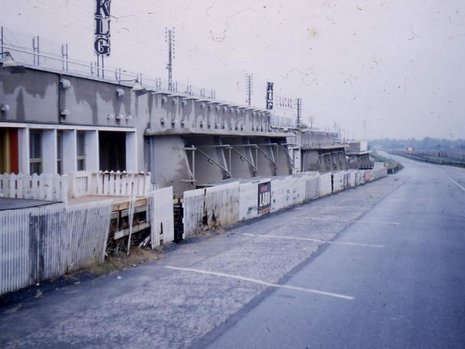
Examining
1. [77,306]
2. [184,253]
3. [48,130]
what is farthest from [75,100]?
[77,306]

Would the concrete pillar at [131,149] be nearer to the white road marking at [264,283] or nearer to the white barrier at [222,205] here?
the white barrier at [222,205]

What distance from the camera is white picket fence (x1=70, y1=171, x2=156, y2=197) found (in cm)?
1435

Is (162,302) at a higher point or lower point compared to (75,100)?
lower

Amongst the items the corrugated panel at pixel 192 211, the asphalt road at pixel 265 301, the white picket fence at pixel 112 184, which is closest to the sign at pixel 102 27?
the white picket fence at pixel 112 184

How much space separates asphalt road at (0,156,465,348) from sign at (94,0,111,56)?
34.3ft

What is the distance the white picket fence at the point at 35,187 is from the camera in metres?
10.2

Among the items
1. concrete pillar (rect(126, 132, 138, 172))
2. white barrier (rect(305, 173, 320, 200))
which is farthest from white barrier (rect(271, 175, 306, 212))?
concrete pillar (rect(126, 132, 138, 172))

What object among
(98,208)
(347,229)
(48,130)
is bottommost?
(347,229)

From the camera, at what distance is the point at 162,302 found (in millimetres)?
8469

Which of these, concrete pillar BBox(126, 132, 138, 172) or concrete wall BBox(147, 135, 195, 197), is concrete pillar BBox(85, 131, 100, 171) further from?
concrete wall BBox(147, 135, 195, 197)

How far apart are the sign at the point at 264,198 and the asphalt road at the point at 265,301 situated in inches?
283

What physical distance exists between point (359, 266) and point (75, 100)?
11.2m

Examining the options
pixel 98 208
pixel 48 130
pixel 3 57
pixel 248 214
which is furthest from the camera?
pixel 248 214

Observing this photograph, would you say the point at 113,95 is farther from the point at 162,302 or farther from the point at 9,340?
the point at 9,340
